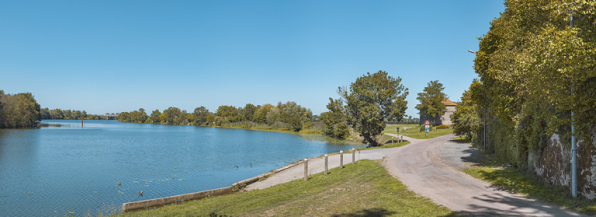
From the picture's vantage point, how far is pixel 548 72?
34.3ft

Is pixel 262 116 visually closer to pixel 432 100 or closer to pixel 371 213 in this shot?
pixel 432 100

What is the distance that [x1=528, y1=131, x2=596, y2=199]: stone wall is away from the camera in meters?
10.8

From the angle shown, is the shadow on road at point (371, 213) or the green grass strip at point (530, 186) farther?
the shadow on road at point (371, 213)

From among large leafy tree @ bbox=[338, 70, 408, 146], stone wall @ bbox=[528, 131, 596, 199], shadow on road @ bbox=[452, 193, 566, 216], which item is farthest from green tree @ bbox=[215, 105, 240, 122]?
shadow on road @ bbox=[452, 193, 566, 216]

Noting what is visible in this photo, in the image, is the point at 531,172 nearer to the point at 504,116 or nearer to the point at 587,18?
the point at 504,116

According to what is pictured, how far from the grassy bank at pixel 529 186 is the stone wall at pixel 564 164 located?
0.31 metres

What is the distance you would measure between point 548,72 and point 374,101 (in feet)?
123

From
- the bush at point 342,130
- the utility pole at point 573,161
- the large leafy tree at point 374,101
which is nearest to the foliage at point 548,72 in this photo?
the utility pole at point 573,161

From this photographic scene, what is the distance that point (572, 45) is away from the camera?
960 cm

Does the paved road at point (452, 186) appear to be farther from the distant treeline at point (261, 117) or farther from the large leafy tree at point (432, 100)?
the distant treeline at point (261, 117)

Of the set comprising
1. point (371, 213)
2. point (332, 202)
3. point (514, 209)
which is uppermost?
point (514, 209)

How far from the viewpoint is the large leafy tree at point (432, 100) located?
8224 cm

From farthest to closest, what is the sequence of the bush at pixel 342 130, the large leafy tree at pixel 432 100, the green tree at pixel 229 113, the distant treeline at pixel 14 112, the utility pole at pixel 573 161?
the green tree at pixel 229 113 < the distant treeline at pixel 14 112 < the large leafy tree at pixel 432 100 < the bush at pixel 342 130 < the utility pole at pixel 573 161

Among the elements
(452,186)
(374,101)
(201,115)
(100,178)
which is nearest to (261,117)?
(201,115)
